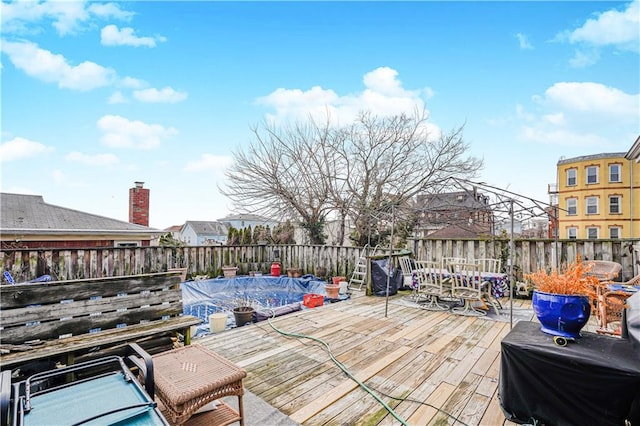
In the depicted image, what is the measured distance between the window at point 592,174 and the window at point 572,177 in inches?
29.9

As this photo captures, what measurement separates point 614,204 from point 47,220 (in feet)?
100

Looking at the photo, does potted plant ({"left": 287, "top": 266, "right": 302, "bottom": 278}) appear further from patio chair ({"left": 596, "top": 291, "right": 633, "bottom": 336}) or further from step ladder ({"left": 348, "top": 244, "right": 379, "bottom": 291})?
patio chair ({"left": 596, "top": 291, "right": 633, "bottom": 336})

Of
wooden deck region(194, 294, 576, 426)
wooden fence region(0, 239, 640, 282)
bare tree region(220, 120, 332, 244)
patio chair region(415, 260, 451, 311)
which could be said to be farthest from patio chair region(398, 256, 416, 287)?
bare tree region(220, 120, 332, 244)

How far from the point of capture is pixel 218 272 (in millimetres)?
10477

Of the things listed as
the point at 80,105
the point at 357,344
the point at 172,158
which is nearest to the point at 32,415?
the point at 357,344

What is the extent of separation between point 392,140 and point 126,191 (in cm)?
1159

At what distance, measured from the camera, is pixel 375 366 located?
302 cm

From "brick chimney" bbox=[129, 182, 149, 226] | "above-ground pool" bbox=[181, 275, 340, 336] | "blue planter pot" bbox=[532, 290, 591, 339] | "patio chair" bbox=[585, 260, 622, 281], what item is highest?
"brick chimney" bbox=[129, 182, 149, 226]

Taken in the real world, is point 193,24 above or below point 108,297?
above

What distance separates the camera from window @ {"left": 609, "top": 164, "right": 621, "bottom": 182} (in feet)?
66.3

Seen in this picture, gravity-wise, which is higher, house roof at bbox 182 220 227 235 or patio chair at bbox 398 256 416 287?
house roof at bbox 182 220 227 235

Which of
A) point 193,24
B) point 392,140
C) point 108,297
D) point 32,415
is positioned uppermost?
point 193,24

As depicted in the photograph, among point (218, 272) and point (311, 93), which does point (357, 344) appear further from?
point (311, 93)

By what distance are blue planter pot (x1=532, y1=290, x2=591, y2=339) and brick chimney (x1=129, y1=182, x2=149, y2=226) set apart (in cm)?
1353
